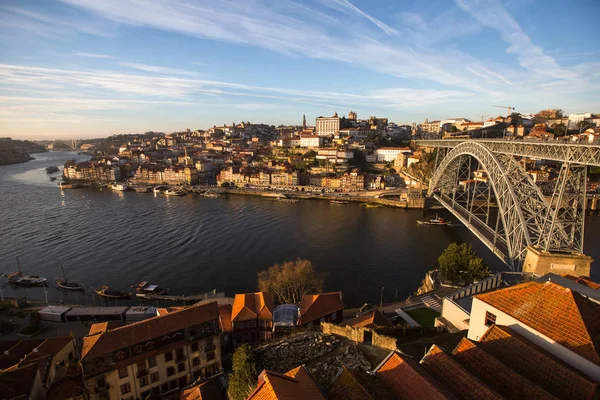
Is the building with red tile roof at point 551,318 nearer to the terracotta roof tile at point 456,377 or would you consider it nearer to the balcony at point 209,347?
the terracotta roof tile at point 456,377

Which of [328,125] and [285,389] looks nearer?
[285,389]

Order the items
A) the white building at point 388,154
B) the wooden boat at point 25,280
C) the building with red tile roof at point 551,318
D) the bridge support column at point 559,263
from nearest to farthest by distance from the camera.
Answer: the building with red tile roof at point 551,318 → the bridge support column at point 559,263 → the wooden boat at point 25,280 → the white building at point 388,154

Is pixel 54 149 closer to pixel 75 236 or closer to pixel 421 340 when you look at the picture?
pixel 75 236

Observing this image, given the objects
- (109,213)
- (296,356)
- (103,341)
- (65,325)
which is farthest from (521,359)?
(109,213)

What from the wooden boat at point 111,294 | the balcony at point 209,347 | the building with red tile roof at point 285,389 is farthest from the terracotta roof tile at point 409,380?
the wooden boat at point 111,294

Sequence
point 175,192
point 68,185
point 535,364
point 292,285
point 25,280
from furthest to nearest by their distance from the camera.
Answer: point 68,185
point 175,192
point 25,280
point 292,285
point 535,364

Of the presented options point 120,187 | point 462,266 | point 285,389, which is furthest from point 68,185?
point 285,389

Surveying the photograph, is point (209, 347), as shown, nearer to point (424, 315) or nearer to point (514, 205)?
point (424, 315)
